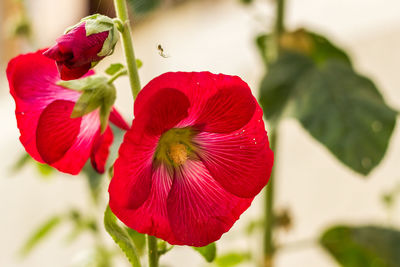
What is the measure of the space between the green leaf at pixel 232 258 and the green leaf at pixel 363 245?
3.7 inches

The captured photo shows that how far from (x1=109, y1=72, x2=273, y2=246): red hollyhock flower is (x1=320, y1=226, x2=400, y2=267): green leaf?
424 millimetres

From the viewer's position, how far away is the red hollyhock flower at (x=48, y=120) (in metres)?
0.28

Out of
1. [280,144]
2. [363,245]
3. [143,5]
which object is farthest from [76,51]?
[280,144]

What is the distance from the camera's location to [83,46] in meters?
0.25

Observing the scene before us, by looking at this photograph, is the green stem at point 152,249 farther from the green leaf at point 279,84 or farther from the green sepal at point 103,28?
the green leaf at point 279,84

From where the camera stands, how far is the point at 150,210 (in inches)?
10.8

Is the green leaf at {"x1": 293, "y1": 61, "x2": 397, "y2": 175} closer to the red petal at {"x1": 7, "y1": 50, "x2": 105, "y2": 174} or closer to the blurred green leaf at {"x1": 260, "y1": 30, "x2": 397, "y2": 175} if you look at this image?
the blurred green leaf at {"x1": 260, "y1": 30, "x2": 397, "y2": 175}

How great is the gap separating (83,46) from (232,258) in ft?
1.67

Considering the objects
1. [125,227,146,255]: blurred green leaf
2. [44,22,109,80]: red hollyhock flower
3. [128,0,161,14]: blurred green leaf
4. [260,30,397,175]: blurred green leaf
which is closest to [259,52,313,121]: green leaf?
[260,30,397,175]: blurred green leaf

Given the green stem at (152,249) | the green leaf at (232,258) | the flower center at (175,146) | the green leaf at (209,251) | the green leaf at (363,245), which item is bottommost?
the green leaf at (232,258)

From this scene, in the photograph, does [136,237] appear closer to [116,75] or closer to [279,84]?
[116,75]

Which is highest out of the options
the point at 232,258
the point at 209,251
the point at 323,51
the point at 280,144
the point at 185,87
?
the point at 185,87

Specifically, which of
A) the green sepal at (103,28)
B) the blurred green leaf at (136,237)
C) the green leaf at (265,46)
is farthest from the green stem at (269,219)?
the green sepal at (103,28)

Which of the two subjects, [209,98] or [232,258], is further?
[232,258]
